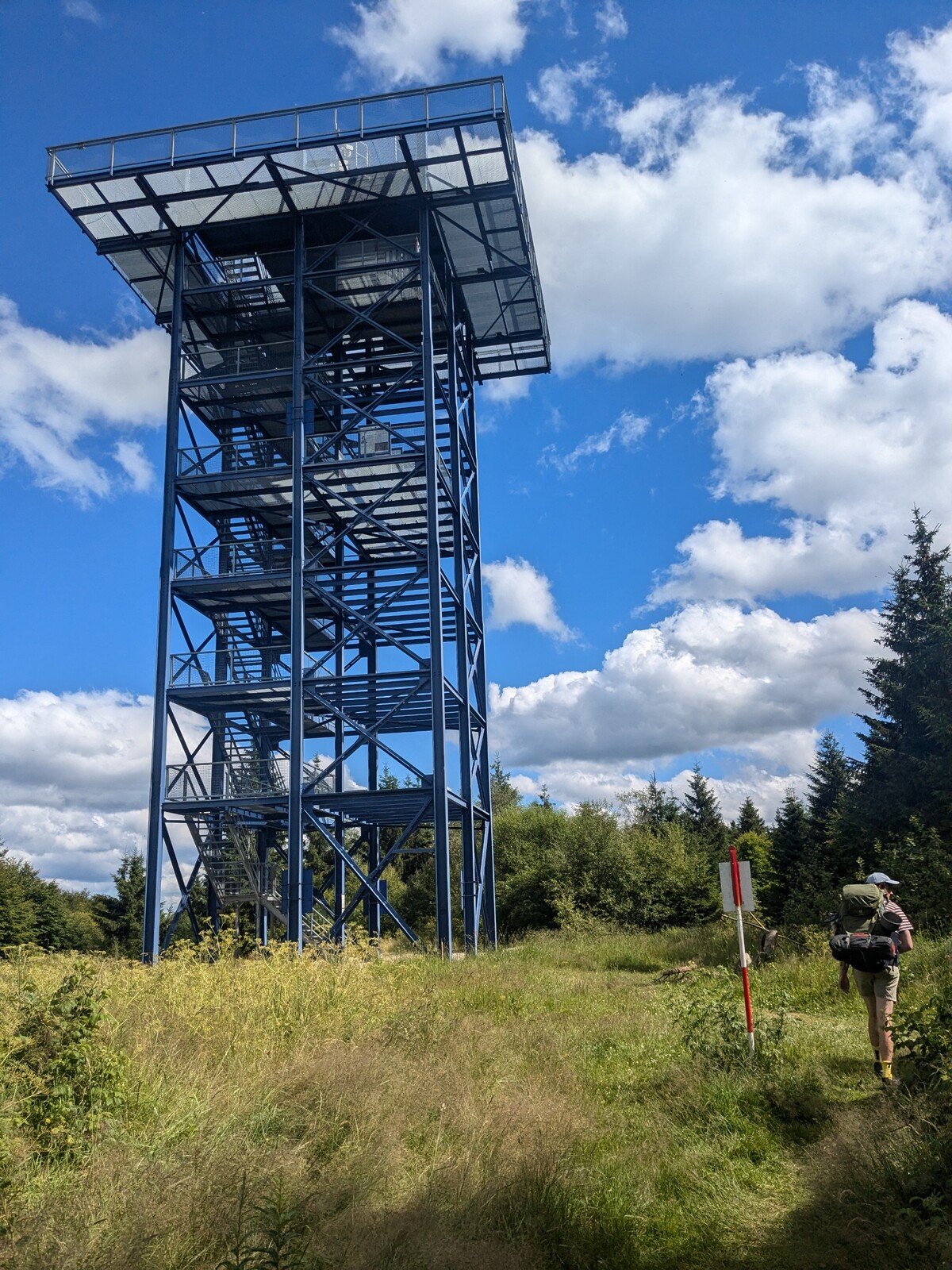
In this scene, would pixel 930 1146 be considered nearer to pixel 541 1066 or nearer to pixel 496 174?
pixel 541 1066

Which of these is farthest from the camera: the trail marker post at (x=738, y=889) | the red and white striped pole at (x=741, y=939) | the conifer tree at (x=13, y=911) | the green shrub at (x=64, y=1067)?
the conifer tree at (x=13, y=911)

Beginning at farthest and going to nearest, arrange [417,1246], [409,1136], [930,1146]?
[409,1136]
[930,1146]
[417,1246]

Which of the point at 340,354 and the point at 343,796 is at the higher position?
the point at 340,354

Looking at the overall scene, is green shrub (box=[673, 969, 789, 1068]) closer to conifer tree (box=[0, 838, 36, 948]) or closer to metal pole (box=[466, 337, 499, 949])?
metal pole (box=[466, 337, 499, 949])

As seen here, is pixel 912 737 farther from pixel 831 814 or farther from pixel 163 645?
pixel 163 645

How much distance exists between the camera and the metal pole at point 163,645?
70.5 feet

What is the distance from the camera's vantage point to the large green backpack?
8.80 m

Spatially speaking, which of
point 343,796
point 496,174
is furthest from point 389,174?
point 343,796

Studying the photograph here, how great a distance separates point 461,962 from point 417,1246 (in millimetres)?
12913

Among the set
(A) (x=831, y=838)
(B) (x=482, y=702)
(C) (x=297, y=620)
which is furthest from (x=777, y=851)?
(C) (x=297, y=620)

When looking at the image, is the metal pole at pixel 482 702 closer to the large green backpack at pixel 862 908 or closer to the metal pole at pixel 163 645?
the metal pole at pixel 163 645

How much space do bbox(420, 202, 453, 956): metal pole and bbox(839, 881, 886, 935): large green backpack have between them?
1104cm

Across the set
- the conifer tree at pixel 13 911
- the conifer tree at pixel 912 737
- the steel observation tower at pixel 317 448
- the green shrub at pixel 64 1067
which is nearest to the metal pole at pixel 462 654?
the steel observation tower at pixel 317 448

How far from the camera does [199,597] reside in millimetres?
23781
